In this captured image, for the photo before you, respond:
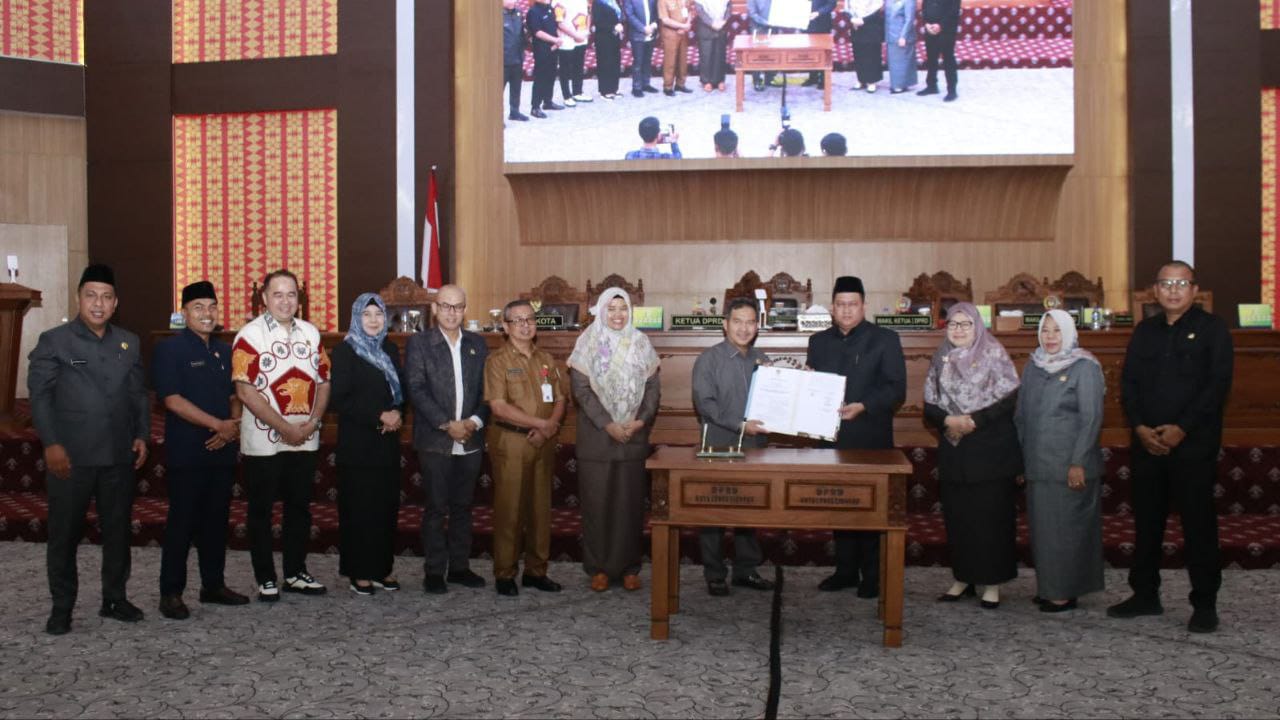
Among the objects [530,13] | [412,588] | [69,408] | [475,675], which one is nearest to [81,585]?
[69,408]

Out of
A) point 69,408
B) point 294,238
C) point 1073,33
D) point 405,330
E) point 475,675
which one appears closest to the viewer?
point 475,675

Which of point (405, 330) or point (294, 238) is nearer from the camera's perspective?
point (405, 330)

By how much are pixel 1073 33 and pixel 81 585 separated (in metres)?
7.94

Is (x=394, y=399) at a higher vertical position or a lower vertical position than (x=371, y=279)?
lower

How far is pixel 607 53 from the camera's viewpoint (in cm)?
871

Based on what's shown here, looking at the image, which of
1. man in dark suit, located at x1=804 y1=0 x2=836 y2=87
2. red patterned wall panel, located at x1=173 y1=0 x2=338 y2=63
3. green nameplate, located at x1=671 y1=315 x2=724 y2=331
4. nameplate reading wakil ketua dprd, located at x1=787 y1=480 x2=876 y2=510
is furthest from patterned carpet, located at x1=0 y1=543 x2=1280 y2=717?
red patterned wall panel, located at x1=173 y1=0 x2=338 y2=63

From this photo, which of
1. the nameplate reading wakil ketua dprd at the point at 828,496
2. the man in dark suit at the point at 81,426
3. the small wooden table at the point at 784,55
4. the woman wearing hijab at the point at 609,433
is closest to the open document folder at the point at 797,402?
the nameplate reading wakil ketua dprd at the point at 828,496

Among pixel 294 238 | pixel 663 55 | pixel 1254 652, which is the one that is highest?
pixel 663 55

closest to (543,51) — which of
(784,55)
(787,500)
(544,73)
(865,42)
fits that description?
(544,73)

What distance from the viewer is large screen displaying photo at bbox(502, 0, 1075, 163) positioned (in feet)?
27.4

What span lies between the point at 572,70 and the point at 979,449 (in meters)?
5.72

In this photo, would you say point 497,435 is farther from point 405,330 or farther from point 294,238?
point 294,238

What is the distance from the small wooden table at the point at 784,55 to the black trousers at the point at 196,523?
568 centimetres

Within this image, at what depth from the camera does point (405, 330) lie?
24.5 feet
